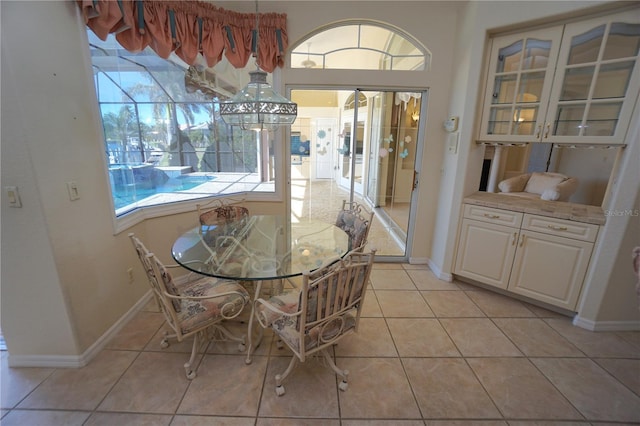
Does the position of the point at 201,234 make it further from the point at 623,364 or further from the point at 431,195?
the point at 623,364

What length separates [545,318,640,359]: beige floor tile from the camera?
2102 mm

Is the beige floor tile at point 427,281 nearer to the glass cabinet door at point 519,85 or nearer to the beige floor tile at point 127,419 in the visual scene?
the glass cabinet door at point 519,85

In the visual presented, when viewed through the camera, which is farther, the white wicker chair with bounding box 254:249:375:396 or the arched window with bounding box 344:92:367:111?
the arched window with bounding box 344:92:367:111

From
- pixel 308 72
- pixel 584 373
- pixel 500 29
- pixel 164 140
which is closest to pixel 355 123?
pixel 308 72

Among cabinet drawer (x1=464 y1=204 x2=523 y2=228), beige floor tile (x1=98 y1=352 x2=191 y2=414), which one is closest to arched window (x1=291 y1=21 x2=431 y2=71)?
cabinet drawer (x1=464 y1=204 x2=523 y2=228)

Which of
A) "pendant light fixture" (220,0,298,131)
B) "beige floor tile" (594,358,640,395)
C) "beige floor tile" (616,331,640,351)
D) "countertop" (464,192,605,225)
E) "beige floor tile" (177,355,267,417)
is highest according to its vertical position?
"pendant light fixture" (220,0,298,131)

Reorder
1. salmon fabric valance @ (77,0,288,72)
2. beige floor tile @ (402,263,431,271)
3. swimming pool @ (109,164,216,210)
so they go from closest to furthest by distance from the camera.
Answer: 1. salmon fabric valance @ (77,0,288,72)
2. swimming pool @ (109,164,216,210)
3. beige floor tile @ (402,263,431,271)

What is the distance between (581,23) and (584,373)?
262cm

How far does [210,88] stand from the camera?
2.99 metres

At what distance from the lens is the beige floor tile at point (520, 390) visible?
164 cm

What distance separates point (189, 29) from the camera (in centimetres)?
249

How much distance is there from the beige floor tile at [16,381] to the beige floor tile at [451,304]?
116 inches

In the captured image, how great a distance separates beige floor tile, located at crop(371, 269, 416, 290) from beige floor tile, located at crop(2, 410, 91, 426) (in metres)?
2.41

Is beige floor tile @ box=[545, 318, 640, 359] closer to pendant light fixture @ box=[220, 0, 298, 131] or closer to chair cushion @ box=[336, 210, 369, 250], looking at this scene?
chair cushion @ box=[336, 210, 369, 250]
